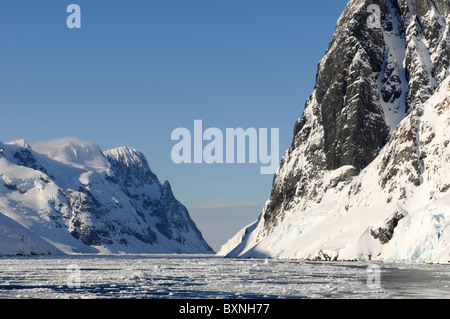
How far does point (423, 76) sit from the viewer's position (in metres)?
199

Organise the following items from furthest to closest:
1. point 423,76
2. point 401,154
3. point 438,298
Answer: point 423,76 → point 401,154 → point 438,298

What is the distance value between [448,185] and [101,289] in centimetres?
9792

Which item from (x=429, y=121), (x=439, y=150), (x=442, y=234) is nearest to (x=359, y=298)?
(x=442, y=234)

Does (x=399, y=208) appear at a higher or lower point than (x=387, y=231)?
higher

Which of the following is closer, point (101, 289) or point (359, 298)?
point (359, 298)

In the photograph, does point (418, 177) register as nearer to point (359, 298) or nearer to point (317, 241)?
point (317, 241)

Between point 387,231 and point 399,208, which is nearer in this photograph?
point 387,231

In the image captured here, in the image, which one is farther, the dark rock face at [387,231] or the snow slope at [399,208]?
the dark rock face at [387,231]

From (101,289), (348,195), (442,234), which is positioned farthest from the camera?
(348,195)

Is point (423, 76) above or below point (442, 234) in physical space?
above

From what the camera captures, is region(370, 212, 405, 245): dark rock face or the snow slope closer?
the snow slope

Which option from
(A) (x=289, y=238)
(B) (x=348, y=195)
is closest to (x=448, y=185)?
(B) (x=348, y=195)

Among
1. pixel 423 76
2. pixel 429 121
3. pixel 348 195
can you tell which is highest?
pixel 423 76
